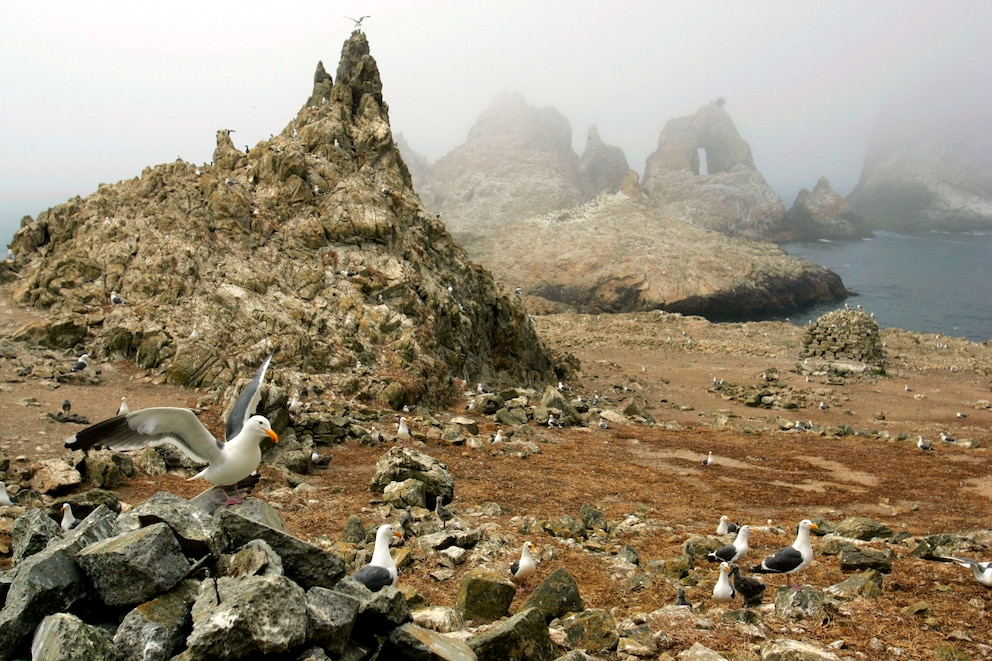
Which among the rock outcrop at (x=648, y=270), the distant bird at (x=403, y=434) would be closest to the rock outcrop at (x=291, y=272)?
A: the distant bird at (x=403, y=434)

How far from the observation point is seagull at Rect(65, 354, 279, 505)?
683cm

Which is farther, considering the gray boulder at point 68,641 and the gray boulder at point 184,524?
the gray boulder at point 184,524

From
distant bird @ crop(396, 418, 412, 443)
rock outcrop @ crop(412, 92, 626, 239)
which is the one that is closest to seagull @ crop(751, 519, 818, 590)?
distant bird @ crop(396, 418, 412, 443)

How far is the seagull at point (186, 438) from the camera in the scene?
6.83 metres

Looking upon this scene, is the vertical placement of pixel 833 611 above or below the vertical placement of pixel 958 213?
below

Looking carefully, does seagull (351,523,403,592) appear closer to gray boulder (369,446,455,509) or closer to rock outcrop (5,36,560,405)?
gray boulder (369,446,455,509)

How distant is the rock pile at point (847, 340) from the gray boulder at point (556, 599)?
42.3 meters

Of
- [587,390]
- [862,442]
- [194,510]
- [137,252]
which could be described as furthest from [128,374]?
[862,442]

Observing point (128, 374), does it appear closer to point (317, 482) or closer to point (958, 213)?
point (317, 482)

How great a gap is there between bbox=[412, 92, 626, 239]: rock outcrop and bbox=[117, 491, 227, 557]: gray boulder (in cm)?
13344

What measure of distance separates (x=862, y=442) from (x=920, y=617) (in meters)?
18.0

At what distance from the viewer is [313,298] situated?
78.6 ft

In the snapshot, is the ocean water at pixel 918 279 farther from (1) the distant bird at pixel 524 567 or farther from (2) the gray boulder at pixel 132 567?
(2) the gray boulder at pixel 132 567

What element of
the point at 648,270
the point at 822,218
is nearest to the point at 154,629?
the point at 648,270
